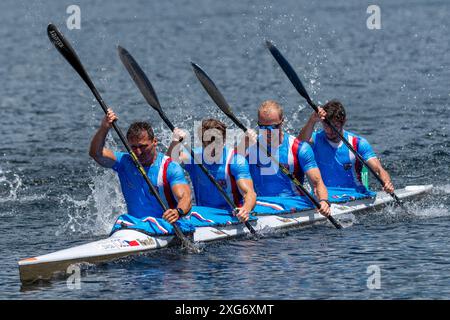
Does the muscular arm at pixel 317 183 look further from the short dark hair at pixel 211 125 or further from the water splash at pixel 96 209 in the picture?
the water splash at pixel 96 209

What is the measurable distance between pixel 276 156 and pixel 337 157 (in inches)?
66.3

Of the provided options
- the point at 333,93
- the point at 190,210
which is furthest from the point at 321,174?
the point at 333,93

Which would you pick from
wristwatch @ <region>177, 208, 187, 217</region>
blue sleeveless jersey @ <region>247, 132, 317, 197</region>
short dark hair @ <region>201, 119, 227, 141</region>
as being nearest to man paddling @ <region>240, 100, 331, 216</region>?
blue sleeveless jersey @ <region>247, 132, 317, 197</region>

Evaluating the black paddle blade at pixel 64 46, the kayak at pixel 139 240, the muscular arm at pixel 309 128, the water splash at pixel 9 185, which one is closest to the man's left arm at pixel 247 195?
the kayak at pixel 139 240

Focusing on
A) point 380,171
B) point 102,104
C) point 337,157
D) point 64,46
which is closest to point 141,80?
point 64,46

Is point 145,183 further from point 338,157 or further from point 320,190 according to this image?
point 338,157

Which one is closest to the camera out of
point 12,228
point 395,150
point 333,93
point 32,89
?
point 12,228

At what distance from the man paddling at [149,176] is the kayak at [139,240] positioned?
51 centimetres

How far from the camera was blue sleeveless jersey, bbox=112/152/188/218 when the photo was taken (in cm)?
1555

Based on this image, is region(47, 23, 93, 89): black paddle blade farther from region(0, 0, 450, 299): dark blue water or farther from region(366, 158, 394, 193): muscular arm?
region(366, 158, 394, 193): muscular arm

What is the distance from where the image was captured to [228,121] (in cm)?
2756

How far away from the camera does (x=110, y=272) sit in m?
14.8
